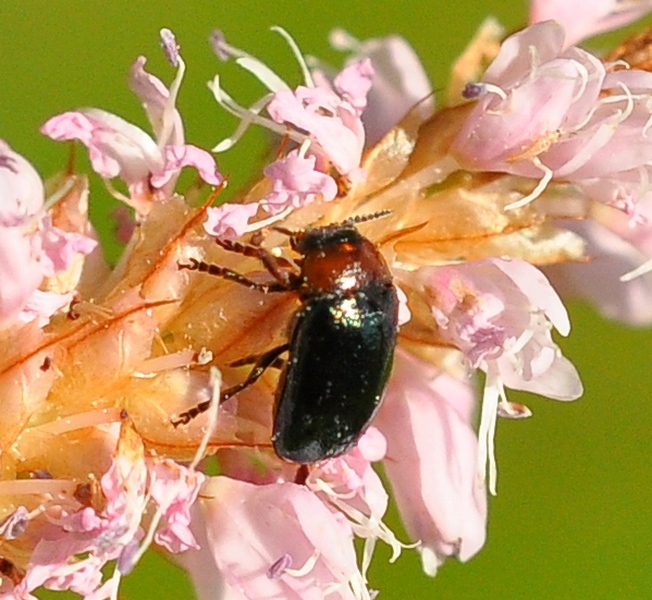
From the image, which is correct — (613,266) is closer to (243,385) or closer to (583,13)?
(583,13)

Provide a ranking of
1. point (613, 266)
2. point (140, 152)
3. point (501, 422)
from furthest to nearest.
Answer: point (501, 422)
point (613, 266)
point (140, 152)

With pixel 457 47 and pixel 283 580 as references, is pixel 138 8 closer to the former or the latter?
pixel 457 47

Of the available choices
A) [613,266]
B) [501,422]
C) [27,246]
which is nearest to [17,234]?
[27,246]

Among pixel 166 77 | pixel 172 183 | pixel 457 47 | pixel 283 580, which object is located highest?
pixel 172 183

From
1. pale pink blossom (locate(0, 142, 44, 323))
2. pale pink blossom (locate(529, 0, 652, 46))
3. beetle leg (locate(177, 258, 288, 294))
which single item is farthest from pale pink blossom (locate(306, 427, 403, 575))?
pale pink blossom (locate(529, 0, 652, 46))

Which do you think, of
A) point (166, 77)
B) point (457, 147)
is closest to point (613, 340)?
point (166, 77)

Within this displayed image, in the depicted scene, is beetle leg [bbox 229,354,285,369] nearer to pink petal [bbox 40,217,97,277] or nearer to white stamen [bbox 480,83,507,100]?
pink petal [bbox 40,217,97,277]

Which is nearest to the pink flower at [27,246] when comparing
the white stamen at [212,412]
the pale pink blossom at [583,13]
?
the white stamen at [212,412]
